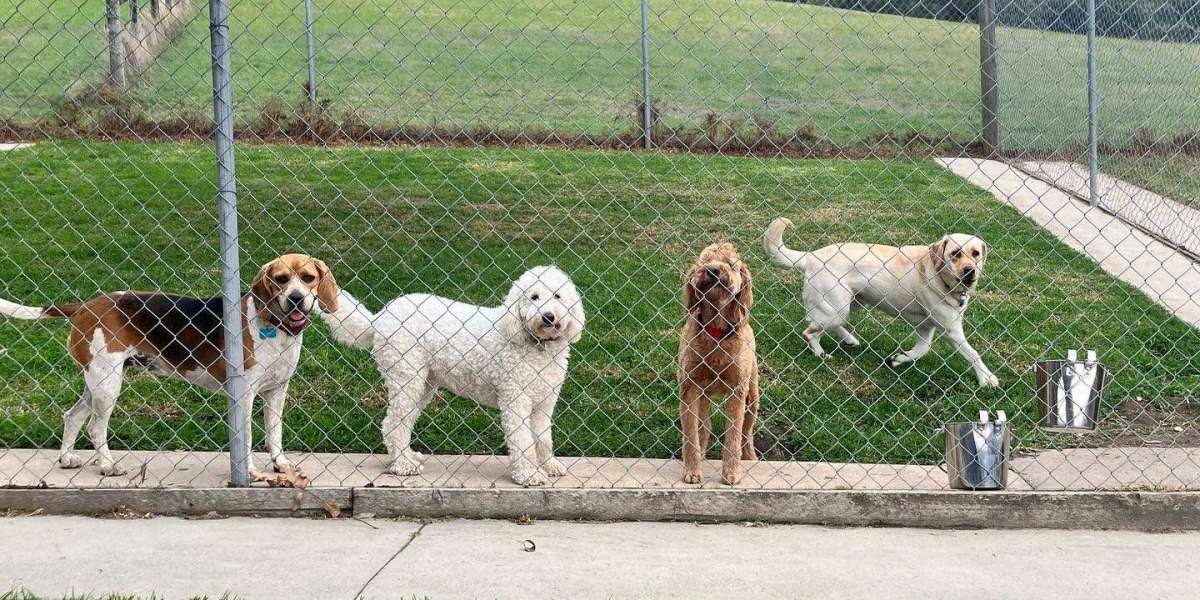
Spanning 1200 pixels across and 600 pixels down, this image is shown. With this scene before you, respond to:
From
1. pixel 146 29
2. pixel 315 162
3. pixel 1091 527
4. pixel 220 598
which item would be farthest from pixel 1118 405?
pixel 146 29

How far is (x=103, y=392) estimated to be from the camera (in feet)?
14.8

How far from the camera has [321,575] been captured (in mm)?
3613

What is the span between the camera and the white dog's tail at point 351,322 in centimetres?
474

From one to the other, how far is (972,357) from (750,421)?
72.9 inches

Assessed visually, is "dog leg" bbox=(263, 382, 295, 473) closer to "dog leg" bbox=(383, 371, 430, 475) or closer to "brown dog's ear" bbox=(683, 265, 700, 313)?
"dog leg" bbox=(383, 371, 430, 475)

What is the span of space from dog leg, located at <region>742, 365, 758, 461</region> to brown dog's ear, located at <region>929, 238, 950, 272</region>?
1.75 metres

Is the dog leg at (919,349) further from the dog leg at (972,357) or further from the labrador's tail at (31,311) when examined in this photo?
the labrador's tail at (31,311)

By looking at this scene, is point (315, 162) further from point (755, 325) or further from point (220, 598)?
point (220, 598)

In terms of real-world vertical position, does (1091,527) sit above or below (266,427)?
below

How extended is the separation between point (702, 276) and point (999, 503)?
1.30 metres

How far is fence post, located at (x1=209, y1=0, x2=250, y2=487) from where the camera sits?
4043 millimetres

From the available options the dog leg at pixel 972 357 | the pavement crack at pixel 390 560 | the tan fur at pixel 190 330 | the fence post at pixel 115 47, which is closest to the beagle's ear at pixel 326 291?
the tan fur at pixel 190 330

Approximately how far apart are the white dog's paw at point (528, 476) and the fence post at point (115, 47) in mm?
9230

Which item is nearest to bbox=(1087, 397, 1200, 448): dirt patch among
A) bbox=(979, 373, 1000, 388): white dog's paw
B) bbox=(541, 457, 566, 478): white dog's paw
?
bbox=(979, 373, 1000, 388): white dog's paw
